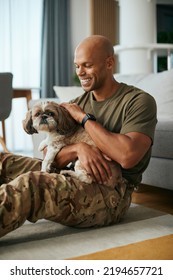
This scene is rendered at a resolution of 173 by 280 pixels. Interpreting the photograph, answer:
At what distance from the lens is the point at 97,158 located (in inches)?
80.4

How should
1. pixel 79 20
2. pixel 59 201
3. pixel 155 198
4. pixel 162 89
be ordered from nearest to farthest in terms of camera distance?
pixel 59 201 → pixel 155 198 → pixel 162 89 → pixel 79 20

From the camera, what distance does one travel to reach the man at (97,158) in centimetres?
184

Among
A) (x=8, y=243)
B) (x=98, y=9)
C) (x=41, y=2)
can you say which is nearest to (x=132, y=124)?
(x=8, y=243)

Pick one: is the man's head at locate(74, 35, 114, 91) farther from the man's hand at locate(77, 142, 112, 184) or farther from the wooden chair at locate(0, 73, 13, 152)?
the wooden chair at locate(0, 73, 13, 152)

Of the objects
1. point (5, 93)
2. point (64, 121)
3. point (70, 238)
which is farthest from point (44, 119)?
point (5, 93)

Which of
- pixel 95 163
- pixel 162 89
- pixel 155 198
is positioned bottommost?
pixel 155 198

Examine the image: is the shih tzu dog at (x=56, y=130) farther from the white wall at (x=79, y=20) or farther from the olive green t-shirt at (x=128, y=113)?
the white wall at (x=79, y=20)

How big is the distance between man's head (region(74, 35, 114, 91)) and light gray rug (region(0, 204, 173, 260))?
27.3 inches

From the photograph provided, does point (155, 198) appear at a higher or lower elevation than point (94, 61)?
lower

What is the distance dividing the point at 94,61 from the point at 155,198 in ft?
4.46

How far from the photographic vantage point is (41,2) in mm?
7105

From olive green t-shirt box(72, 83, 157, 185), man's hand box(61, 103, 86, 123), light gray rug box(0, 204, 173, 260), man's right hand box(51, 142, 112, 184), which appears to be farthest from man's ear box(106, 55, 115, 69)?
light gray rug box(0, 204, 173, 260)

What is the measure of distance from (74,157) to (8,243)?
502 millimetres

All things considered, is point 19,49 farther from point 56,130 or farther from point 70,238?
point 70,238
